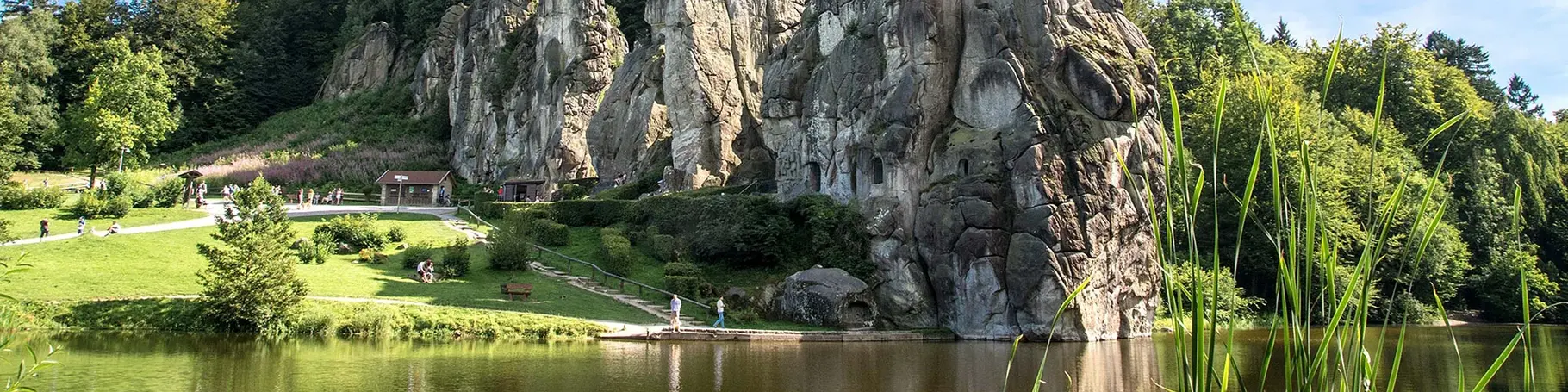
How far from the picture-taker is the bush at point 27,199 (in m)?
41.6

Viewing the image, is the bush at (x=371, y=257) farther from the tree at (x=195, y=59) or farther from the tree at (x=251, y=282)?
the tree at (x=195, y=59)

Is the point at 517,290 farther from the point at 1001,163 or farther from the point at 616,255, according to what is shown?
the point at 1001,163

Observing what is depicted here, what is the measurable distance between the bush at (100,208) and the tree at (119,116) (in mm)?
14565

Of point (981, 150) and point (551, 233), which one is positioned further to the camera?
point (551, 233)

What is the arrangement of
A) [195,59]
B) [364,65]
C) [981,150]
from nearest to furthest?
[981,150] < [195,59] < [364,65]

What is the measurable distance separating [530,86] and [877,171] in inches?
1522

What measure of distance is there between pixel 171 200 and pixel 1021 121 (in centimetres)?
3992

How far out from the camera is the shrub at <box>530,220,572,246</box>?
42.1 metres

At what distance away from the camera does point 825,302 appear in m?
32.4

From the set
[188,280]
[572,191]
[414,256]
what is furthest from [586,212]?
[188,280]

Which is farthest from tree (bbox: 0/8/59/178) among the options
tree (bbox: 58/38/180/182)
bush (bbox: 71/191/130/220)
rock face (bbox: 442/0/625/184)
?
rock face (bbox: 442/0/625/184)

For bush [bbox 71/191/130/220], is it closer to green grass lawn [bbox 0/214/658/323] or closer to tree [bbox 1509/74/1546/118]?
green grass lawn [bbox 0/214/658/323]

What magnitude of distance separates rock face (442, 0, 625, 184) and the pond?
129 feet

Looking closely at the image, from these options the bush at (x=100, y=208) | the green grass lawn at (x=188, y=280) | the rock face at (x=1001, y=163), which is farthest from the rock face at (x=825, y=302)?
the bush at (x=100, y=208)
